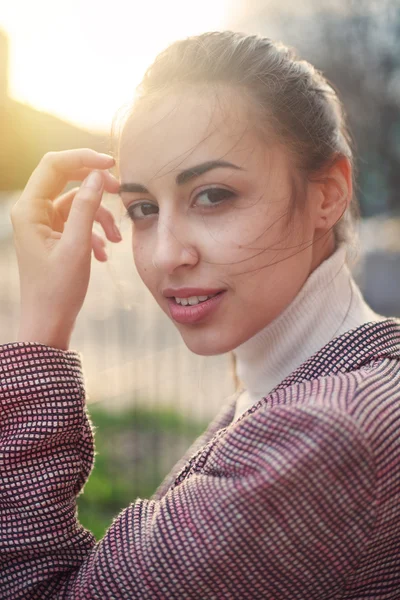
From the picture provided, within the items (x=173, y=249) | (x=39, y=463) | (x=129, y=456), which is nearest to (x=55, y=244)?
(x=173, y=249)

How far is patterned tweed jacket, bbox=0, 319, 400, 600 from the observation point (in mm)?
1336

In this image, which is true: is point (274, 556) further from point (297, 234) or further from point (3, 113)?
point (3, 113)

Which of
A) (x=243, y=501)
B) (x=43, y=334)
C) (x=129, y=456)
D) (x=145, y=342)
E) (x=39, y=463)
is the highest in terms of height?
(x=43, y=334)

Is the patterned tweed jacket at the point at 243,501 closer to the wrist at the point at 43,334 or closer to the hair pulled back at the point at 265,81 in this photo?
the wrist at the point at 43,334

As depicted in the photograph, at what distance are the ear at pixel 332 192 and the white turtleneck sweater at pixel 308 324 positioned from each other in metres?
0.12

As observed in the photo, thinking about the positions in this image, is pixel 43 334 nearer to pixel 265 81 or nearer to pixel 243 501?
pixel 243 501

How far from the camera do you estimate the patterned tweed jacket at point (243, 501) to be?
134 centimetres

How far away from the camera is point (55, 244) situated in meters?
1.94

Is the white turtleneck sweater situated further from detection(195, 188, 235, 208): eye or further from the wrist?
the wrist

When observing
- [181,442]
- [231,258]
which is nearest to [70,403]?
[231,258]

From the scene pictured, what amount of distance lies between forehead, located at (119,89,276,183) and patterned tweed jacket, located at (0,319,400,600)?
0.55 meters

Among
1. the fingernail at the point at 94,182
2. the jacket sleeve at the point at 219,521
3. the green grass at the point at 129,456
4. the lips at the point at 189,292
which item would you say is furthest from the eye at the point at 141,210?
the green grass at the point at 129,456

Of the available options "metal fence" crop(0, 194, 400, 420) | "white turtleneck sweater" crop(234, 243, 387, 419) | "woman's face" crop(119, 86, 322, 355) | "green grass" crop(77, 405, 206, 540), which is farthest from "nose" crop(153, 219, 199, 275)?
"metal fence" crop(0, 194, 400, 420)

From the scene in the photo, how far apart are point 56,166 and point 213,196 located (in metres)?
0.57
